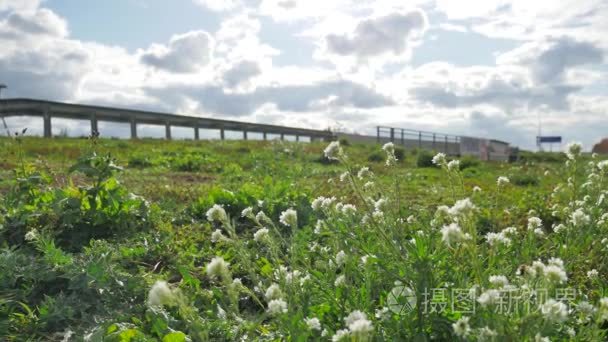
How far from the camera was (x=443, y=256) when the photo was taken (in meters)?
2.48

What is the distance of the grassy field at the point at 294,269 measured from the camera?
2186 millimetres

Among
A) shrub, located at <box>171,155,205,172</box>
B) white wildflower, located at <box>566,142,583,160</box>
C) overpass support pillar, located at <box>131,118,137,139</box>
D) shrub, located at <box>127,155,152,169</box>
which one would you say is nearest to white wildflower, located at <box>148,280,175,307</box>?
white wildflower, located at <box>566,142,583,160</box>

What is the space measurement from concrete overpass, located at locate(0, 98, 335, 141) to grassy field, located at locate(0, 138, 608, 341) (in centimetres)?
1320

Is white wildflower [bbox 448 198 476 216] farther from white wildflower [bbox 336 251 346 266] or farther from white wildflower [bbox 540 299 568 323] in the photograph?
white wildflower [bbox 336 251 346 266]

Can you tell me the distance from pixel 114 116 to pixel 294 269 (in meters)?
22.4

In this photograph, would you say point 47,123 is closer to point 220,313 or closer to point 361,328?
point 220,313

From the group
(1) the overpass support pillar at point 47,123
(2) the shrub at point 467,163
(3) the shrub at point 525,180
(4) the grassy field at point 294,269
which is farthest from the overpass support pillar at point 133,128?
(4) the grassy field at point 294,269

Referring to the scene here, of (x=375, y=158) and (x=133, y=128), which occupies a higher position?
(x=133, y=128)

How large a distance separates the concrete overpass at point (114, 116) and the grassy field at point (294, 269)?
1320 centimetres

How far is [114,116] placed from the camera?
2348 centimetres

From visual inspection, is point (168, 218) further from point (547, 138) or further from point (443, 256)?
point (547, 138)

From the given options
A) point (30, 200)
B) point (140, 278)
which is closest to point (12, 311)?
point (140, 278)

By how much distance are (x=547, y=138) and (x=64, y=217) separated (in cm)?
4091

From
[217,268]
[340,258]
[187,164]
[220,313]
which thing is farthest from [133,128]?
[217,268]
